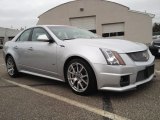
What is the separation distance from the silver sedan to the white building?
2584 centimetres

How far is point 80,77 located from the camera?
5.20 meters

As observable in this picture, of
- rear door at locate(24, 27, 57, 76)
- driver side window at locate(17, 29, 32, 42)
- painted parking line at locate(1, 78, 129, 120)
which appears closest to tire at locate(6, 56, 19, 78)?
driver side window at locate(17, 29, 32, 42)

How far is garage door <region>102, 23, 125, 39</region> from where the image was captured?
3177cm

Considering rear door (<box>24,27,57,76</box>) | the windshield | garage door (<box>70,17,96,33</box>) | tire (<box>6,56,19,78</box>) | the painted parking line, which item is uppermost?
garage door (<box>70,17,96,33</box>)

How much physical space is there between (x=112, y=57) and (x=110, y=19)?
2849cm

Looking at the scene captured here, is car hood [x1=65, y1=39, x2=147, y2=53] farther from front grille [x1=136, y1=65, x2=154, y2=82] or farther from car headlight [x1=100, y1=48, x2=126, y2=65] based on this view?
front grille [x1=136, y1=65, x2=154, y2=82]

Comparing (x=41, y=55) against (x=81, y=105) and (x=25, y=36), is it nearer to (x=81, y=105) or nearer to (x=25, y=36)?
(x=25, y=36)

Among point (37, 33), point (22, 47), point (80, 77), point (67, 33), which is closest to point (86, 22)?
point (22, 47)

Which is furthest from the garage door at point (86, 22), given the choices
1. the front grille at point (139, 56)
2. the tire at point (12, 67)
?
the front grille at point (139, 56)

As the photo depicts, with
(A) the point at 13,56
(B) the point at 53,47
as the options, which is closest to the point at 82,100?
(B) the point at 53,47

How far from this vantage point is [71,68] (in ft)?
17.5

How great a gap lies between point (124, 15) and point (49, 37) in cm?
2761

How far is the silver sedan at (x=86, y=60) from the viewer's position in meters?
4.74

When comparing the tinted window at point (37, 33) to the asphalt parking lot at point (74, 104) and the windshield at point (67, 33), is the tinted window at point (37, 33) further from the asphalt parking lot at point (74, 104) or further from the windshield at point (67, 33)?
the asphalt parking lot at point (74, 104)
